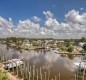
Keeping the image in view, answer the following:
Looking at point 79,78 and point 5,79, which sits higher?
point 5,79

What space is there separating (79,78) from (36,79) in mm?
10971

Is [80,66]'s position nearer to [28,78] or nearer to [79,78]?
[79,78]

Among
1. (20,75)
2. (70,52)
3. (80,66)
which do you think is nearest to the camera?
(20,75)

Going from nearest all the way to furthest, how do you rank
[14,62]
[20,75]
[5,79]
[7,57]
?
[5,79] < [20,75] < [14,62] < [7,57]

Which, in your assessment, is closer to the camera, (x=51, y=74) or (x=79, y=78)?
(x=79, y=78)

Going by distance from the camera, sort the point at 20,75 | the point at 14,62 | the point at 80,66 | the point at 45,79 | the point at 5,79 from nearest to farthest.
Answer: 1. the point at 5,79
2. the point at 45,79
3. the point at 20,75
4. the point at 80,66
5. the point at 14,62

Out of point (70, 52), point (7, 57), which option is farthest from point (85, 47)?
point (7, 57)

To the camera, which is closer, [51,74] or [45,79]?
[45,79]

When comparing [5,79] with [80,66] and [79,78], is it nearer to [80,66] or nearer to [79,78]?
[79,78]

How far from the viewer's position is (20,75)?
51125mm

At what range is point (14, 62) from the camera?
6384cm

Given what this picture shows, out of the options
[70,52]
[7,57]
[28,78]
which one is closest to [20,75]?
[28,78]

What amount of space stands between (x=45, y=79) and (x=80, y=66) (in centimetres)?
1574

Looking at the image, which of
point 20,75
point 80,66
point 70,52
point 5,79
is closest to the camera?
point 5,79
